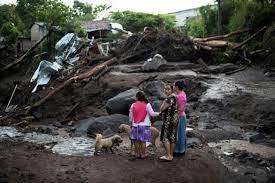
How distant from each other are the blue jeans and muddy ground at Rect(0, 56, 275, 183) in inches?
8.7

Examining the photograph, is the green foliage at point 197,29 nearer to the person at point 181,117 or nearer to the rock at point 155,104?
the rock at point 155,104

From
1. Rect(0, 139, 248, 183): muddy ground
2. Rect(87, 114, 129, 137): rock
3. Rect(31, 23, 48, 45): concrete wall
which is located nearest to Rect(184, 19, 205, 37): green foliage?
Rect(31, 23, 48, 45): concrete wall

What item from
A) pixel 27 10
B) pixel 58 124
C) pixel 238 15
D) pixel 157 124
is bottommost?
pixel 58 124

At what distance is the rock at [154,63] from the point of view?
20.2 metres

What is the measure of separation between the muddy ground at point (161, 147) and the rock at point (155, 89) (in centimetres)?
107

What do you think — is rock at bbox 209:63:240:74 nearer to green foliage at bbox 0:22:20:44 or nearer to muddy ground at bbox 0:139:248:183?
muddy ground at bbox 0:139:248:183

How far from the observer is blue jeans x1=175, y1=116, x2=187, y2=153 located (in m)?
8.84

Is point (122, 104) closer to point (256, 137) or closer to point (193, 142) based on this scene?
point (193, 142)

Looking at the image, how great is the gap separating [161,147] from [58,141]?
3444mm

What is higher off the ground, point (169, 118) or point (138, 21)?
point (138, 21)

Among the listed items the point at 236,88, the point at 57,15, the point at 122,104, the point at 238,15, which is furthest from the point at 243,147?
the point at 57,15

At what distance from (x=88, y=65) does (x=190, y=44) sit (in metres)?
5.69

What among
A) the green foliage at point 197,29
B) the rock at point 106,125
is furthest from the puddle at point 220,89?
the green foliage at point 197,29

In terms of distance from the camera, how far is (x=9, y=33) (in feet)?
97.1
